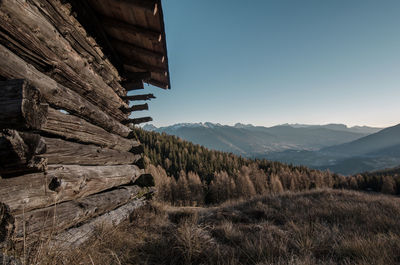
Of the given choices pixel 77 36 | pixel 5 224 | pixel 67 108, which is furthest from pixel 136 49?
pixel 5 224

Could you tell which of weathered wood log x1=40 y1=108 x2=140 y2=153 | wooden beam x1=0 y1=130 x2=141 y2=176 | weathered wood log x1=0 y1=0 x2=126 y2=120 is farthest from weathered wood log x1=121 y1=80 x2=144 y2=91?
wooden beam x1=0 y1=130 x2=141 y2=176

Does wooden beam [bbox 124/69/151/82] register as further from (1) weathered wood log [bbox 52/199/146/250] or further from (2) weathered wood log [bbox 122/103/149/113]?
(1) weathered wood log [bbox 52/199/146/250]

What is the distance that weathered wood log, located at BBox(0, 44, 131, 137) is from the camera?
2.09 meters

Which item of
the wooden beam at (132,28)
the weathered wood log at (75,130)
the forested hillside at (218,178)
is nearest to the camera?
the weathered wood log at (75,130)

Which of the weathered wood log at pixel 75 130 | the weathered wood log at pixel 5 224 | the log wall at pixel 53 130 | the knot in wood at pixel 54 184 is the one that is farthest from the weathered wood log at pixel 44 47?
the weathered wood log at pixel 5 224

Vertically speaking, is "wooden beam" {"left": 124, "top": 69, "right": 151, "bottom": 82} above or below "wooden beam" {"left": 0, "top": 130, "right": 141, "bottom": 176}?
above

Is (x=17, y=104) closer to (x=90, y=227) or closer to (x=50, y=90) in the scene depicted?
(x=50, y=90)

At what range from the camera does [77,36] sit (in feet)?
12.6

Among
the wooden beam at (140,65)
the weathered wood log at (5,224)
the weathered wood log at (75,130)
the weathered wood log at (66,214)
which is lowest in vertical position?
the weathered wood log at (66,214)

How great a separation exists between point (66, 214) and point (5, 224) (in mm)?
1088

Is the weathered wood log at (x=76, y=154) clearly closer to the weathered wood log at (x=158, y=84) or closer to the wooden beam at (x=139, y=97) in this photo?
the wooden beam at (x=139, y=97)

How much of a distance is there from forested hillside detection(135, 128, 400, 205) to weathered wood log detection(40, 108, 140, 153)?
104ft

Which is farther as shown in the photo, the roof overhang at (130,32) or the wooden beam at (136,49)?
the wooden beam at (136,49)

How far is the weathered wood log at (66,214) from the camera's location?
212 centimetres
